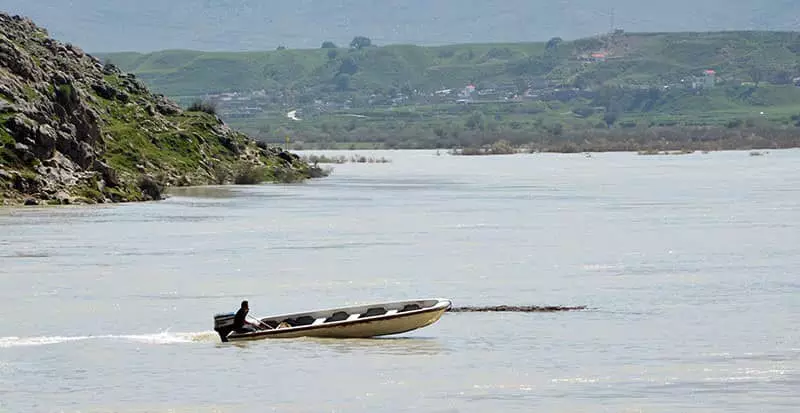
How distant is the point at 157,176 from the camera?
11269cm

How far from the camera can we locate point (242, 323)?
40.7 metres

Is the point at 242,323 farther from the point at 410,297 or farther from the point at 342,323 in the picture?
the point at 410,297

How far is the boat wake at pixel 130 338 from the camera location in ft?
136

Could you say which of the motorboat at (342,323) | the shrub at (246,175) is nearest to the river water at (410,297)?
the motorboat at (342,323)

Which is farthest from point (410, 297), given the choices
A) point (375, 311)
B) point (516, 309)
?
point (375, 311)

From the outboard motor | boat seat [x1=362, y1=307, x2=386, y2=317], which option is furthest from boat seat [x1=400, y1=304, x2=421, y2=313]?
the outboard motor

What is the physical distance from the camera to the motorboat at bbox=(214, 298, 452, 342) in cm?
4056

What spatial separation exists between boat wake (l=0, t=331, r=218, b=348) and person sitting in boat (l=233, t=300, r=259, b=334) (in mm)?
1338

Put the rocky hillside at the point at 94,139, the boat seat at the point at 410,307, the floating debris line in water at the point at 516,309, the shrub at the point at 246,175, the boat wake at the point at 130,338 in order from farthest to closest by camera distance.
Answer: the shrub at the point at 246,175, the rocky hillside at the point at 94,139, the floating debris line in water at the point at 516,309, the boat wake at the point at 130,338, the boat seat at the point at 410,307

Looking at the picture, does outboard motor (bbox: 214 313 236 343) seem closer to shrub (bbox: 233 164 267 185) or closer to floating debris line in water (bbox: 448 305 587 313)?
floating debris line in water (bbox: 448 305 587 313)

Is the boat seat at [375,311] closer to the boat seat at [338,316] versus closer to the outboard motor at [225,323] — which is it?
the boat seat at [338,316]

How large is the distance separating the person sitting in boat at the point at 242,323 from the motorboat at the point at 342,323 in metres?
0.08

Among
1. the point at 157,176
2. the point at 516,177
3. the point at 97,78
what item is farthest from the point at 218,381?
the point at 516,177

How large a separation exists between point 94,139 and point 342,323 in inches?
2601
